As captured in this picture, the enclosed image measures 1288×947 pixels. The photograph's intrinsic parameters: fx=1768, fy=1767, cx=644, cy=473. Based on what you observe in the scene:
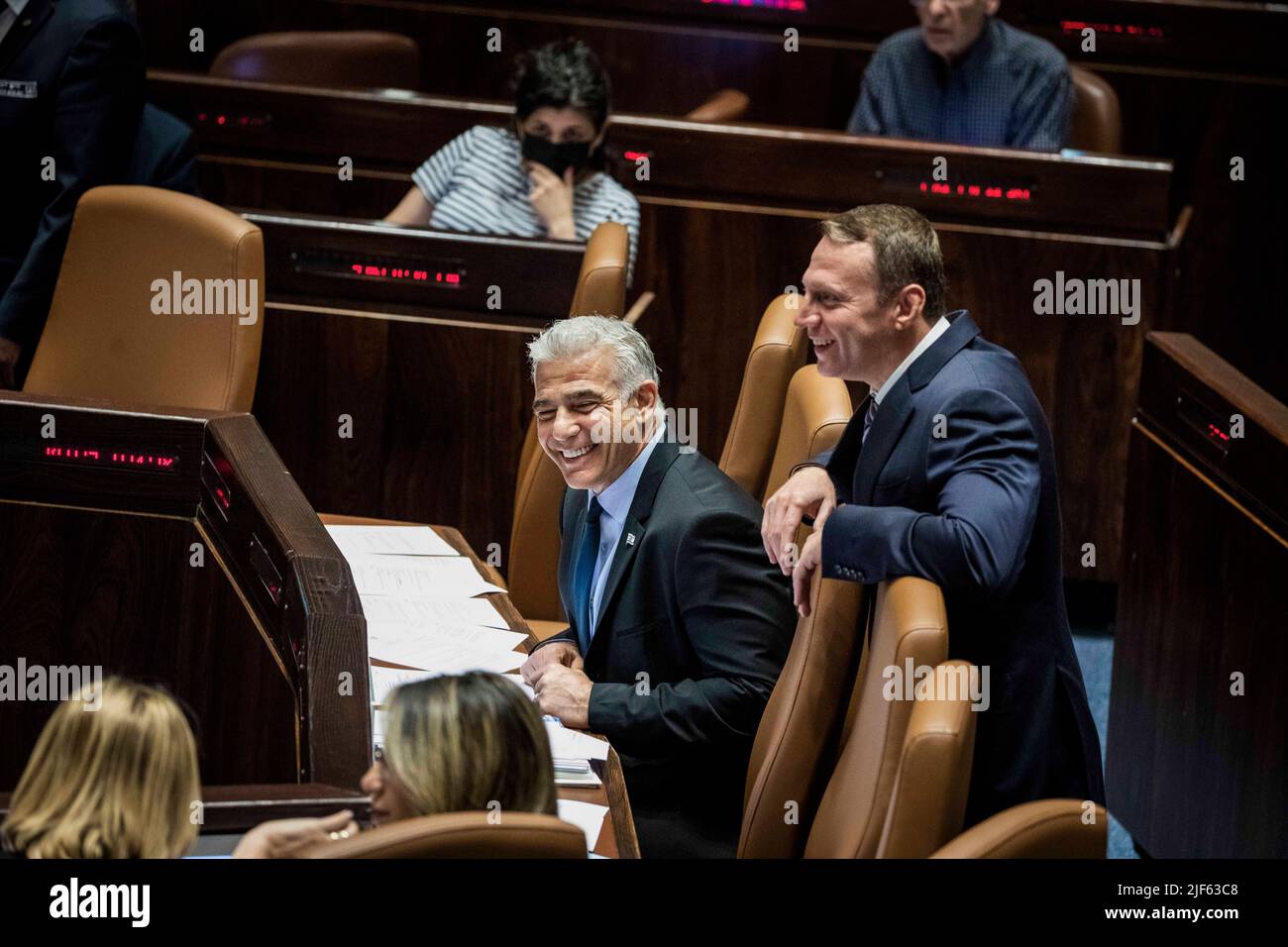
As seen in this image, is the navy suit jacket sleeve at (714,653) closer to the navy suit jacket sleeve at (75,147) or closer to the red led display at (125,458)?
the red led display at (125,458)

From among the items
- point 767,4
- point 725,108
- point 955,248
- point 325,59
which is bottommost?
point 955,248

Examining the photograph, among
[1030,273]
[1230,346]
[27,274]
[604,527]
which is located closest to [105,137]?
[27,274]

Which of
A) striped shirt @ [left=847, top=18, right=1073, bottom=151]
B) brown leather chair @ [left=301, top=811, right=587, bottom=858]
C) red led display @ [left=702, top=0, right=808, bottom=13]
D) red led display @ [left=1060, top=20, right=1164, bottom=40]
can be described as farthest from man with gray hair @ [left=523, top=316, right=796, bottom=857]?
red led display @ [left=1060, top=20, right=1164, bottom=40]

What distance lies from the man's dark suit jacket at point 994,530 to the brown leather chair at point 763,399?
0.46 metres

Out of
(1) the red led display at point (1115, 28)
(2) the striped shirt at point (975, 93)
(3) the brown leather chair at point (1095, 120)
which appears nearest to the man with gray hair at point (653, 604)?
(2) the striped shirt at point (975, 93)

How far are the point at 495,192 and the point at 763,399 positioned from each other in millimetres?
1282

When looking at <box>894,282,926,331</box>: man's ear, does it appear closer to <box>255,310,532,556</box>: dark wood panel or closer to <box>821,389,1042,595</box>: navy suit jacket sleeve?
<box>821,389,1042,595</box>: navy suit jacket sleeve

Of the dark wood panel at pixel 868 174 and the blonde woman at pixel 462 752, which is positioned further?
the dark wood panel at pixel 868 174

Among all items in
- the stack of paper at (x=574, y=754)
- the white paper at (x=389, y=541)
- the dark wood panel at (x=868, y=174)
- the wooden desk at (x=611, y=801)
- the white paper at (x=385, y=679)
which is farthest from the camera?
the dark wood panel at (x=868, y=174)

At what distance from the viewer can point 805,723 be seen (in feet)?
6.08

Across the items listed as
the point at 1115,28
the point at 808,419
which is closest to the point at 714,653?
the point at 808,419

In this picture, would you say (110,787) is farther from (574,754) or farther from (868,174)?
(868,174)

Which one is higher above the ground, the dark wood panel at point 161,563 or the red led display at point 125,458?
the red led display at point 125,458

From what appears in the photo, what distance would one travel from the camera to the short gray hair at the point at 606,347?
2.29m
